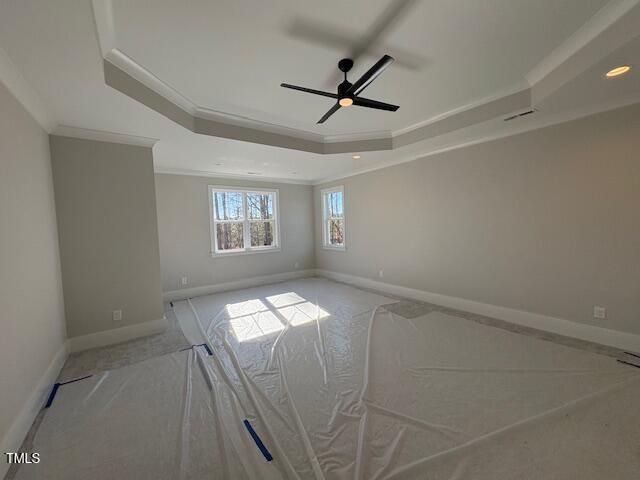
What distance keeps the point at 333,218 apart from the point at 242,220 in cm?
213

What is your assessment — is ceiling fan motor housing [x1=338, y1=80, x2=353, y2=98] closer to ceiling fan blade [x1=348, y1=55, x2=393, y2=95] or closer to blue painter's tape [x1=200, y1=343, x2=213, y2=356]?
ceiling fan blade [x1=348, y1=55, x2=393, y2=95]

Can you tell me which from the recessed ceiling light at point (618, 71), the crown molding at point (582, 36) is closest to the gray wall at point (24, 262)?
the crown molding at point (582, 36)

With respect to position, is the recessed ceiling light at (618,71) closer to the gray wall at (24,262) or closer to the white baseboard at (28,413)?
the gray wall at (24,262)

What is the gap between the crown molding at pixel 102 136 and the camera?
2771 millimetres

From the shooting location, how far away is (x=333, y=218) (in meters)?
6.32

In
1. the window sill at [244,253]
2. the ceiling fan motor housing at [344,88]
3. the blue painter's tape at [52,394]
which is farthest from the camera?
the window sill at [244,253]

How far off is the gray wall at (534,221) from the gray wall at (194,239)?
2951 millimetres

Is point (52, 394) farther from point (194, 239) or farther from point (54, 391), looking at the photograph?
point (194, 239)

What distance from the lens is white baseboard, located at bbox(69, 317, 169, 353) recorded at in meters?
2.94

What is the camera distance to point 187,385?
224 cm

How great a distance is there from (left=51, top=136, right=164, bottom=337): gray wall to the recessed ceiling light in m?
4.59

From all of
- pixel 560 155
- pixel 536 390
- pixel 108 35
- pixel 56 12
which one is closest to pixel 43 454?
pixel 56 12

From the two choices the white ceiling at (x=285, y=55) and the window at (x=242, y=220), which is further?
the window at (x=242, y=220)

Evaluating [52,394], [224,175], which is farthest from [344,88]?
[224,175]
